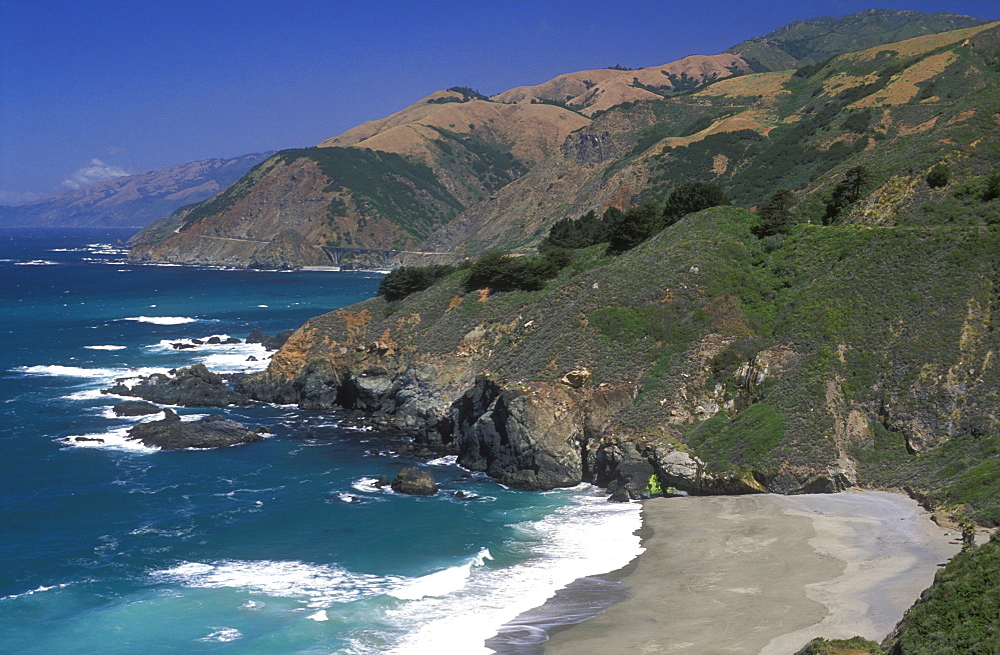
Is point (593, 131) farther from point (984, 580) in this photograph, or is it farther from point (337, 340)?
point (984, 580)

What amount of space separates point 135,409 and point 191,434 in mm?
10676

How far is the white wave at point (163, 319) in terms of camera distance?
114875 mm

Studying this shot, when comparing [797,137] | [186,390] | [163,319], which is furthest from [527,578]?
[797,137]

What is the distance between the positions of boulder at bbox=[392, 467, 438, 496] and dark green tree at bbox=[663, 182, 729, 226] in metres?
31.1

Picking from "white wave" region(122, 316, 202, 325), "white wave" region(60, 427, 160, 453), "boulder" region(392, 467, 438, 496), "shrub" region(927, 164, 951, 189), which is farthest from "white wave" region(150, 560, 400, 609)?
"white wave" region(122, 316, 202, 325)

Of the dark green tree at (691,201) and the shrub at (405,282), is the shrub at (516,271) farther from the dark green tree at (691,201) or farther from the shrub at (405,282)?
the dark green tree at (691,201)

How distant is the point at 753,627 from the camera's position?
1040 inches

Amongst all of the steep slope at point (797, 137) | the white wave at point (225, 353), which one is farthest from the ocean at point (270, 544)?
the steep slope at point (797, 137)

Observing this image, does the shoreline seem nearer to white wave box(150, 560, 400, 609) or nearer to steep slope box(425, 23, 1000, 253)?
white wave box(150, 560, 400, 609)

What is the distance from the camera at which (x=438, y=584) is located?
33031mm

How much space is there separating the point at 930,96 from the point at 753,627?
99309mm

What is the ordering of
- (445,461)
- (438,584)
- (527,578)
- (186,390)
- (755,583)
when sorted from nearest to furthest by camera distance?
1. (755,583)
2. (438,584)
3. (527,578)
4. (445,461)
5. (186,390)

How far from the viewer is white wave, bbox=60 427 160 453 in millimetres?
54750

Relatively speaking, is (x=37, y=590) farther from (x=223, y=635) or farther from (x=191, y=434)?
(x=191, y=434)
